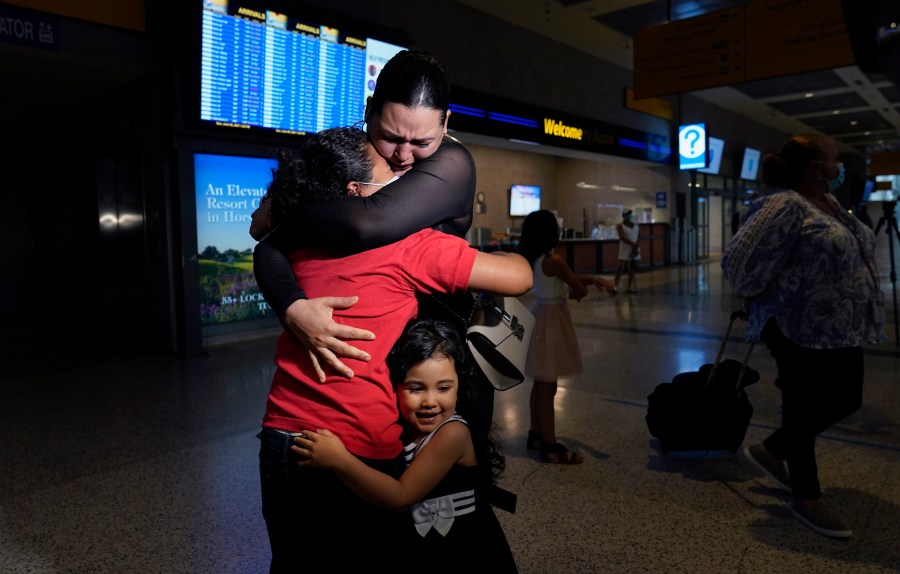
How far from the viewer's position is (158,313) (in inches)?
249

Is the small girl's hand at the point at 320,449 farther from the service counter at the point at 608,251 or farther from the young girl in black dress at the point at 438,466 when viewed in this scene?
the service counter at the point at 608,251

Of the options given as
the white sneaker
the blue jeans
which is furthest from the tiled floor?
the blue jeans

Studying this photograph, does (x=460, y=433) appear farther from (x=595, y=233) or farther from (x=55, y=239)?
(x=595, y=233)

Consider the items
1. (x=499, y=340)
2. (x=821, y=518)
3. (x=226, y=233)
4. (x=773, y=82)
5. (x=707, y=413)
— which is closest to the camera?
(x=499, y=340)

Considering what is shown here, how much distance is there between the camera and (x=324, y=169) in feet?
3.45

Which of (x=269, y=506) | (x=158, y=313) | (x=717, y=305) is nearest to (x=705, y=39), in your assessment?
(x=717, y=305)

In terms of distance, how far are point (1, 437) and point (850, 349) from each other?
439cm

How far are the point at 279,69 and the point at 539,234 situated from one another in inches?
149

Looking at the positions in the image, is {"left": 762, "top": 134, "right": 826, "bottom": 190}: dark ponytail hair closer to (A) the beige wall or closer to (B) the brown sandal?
(B) the brown sandal

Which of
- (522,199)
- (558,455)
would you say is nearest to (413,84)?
(558,455)

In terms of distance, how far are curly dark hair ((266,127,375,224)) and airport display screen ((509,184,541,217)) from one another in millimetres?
14548

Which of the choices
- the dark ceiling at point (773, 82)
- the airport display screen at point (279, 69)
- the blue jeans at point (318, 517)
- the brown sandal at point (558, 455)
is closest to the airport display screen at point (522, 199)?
the dark ceiling at point (773, 82)

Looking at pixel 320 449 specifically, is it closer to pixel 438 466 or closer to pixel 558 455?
pixel 438 466

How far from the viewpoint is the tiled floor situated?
7.34 feet
